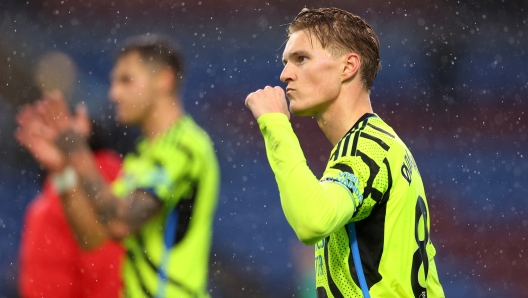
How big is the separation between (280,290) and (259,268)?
176 mm

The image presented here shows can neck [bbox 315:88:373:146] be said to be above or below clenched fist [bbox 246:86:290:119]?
above

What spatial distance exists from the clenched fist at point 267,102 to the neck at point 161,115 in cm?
241

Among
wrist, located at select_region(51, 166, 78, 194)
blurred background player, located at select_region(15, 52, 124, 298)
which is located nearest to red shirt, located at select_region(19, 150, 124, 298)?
blurred background player, located at select_region(15, 52, 124, 298)

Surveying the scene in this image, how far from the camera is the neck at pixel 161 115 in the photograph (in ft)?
12.4

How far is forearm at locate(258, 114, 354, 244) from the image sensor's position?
3.66 feet

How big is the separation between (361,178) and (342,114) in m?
0.26

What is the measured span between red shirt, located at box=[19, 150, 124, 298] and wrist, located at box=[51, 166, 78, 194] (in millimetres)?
127

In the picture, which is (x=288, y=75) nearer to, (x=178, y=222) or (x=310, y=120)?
(x=178, y=222)

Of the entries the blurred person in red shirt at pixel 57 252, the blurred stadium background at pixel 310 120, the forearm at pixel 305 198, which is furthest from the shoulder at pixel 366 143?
the blurred person in red shirt at pixel 57 252

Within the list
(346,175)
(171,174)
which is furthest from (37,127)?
(346,175)

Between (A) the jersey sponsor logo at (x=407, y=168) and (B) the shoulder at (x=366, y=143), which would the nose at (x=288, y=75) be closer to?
(B) the shoulder at (x=366, y=143)

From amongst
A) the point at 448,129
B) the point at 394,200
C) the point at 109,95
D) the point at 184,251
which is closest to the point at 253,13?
the point at 109,95

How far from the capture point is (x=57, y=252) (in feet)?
13.5

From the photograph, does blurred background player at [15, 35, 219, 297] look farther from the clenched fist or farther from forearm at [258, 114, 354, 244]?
forearm at [258, 114, 354, 244]
